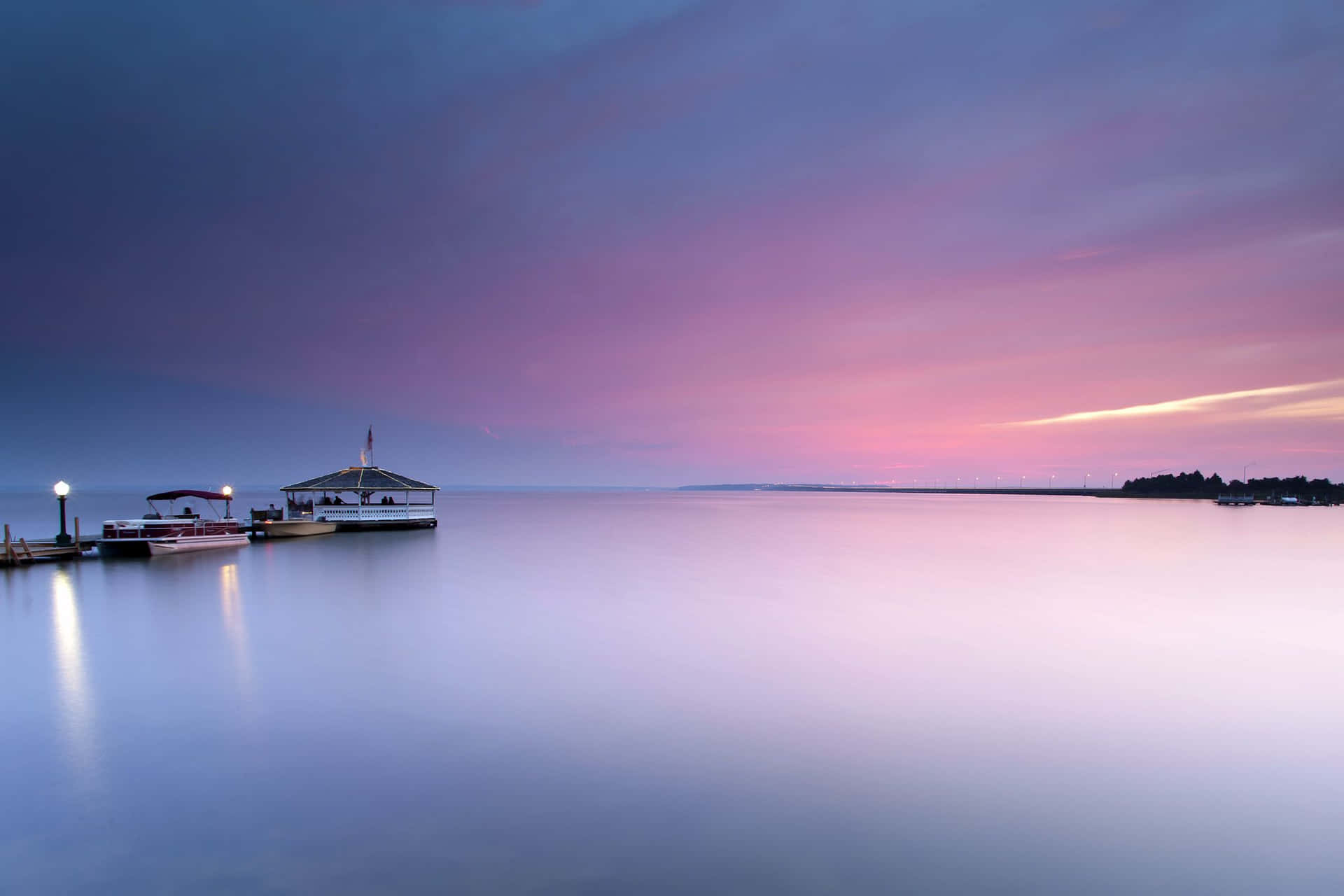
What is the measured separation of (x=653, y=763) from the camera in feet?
26.3

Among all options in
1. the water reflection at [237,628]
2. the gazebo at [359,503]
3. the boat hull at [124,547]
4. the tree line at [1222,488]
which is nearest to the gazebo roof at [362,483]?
the gazebo at [359,503]

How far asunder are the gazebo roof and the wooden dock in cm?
1273

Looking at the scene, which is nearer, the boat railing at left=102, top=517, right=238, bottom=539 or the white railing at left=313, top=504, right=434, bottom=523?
the boat railing at left=102, top=517, right=238, bottom=539

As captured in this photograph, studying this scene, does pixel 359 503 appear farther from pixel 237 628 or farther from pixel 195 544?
pixel 237 628

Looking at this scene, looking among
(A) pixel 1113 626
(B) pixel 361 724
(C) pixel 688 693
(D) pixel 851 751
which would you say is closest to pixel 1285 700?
(A) pixel 1113 626

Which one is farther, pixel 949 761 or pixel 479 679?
pixel 479 679

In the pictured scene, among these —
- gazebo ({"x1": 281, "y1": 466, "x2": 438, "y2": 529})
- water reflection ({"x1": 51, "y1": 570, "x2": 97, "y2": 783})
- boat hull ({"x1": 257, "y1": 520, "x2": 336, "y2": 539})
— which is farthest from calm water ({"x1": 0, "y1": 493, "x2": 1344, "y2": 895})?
gazebo ({"x1": 281, "y1": 466, "x2": 438, "y2": 529})

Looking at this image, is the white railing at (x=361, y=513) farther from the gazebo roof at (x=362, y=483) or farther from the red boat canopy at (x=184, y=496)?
the red boat canopy at (x=184, y=496)

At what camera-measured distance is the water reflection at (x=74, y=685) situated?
8.30 m

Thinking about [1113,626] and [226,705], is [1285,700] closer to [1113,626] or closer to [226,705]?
[1113,626]

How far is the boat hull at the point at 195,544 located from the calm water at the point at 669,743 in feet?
30.9

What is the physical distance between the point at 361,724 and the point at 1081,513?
95.2m

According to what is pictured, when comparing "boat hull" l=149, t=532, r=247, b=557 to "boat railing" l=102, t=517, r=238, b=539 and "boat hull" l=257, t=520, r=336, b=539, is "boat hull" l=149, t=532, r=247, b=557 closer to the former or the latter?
"boat railing" l=102, t=517, r=238, b=539

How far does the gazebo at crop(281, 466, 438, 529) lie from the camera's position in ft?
141
